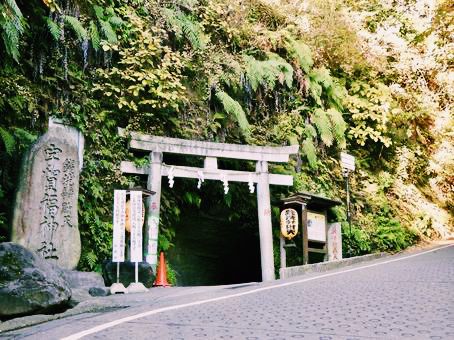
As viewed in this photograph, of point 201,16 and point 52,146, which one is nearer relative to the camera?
point 52,146

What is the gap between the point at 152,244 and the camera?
400 inches

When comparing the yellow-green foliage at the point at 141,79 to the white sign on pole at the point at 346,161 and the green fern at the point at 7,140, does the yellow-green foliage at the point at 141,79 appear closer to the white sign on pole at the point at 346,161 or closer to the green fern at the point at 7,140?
the green fern at the point at 7,140

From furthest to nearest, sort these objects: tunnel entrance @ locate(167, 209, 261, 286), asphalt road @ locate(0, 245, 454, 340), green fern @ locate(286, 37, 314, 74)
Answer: green fern @ locate(286, 37, 314, 74) → tunnel entrance @ locate(167, 209, 261, 286) → asphalt road @ locate(0, 245, 454, 340)

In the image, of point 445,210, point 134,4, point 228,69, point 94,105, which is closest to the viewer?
point 94,105

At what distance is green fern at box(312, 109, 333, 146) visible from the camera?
50.3 feet

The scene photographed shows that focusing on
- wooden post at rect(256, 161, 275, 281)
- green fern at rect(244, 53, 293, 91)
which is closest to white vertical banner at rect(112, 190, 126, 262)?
wooden post at rect(256, 161, 275, 281)

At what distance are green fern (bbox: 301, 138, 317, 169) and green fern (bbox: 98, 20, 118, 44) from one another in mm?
6727

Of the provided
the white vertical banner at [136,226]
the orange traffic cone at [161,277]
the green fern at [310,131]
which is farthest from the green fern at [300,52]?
the orange traffic cone at [161,277]

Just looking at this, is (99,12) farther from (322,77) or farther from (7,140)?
(322,77)

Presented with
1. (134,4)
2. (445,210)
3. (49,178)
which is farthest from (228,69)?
(445,210)

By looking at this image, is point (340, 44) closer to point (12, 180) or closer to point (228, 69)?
point (228, 69)

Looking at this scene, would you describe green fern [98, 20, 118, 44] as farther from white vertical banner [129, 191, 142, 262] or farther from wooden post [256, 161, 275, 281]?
wooden post [256, 161, 275, 281]

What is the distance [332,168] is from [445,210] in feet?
26.5

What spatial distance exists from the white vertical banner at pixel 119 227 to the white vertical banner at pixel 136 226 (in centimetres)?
27
